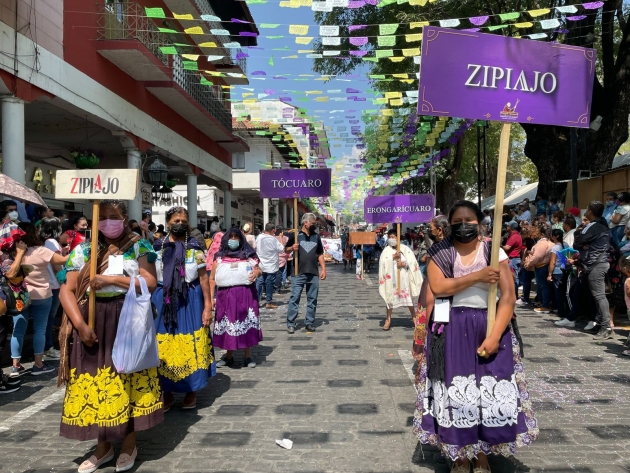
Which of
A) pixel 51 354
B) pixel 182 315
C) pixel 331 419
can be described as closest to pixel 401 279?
pixel 331 419

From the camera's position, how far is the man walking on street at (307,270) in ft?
30.6

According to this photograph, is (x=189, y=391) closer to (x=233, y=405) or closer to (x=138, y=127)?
(x=233, y=405)

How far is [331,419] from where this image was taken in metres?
5.00

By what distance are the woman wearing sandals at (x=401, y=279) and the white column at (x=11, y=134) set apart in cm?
639

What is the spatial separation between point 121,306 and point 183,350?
140cm

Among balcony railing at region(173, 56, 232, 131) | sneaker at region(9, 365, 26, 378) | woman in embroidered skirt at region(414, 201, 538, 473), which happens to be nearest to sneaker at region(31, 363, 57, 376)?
sneaker at region(9, 365, 26, 378)

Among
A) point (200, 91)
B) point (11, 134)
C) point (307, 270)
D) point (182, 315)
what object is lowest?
point (182, 315)

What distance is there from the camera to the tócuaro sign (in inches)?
161

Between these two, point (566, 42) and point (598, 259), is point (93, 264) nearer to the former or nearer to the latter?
point (598, 259)

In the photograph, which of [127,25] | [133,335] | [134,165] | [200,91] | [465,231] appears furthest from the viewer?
[200,91]

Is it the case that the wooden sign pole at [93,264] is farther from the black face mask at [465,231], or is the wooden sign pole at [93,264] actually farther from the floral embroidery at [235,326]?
the floral embroidery at [235,326]

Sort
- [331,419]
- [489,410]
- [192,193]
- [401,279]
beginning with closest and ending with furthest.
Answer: [489,410] < [331,419] < [401,279] < [192,193]

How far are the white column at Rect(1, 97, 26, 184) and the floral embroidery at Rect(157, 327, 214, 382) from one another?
5981 millimetres

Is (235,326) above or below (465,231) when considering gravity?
below
